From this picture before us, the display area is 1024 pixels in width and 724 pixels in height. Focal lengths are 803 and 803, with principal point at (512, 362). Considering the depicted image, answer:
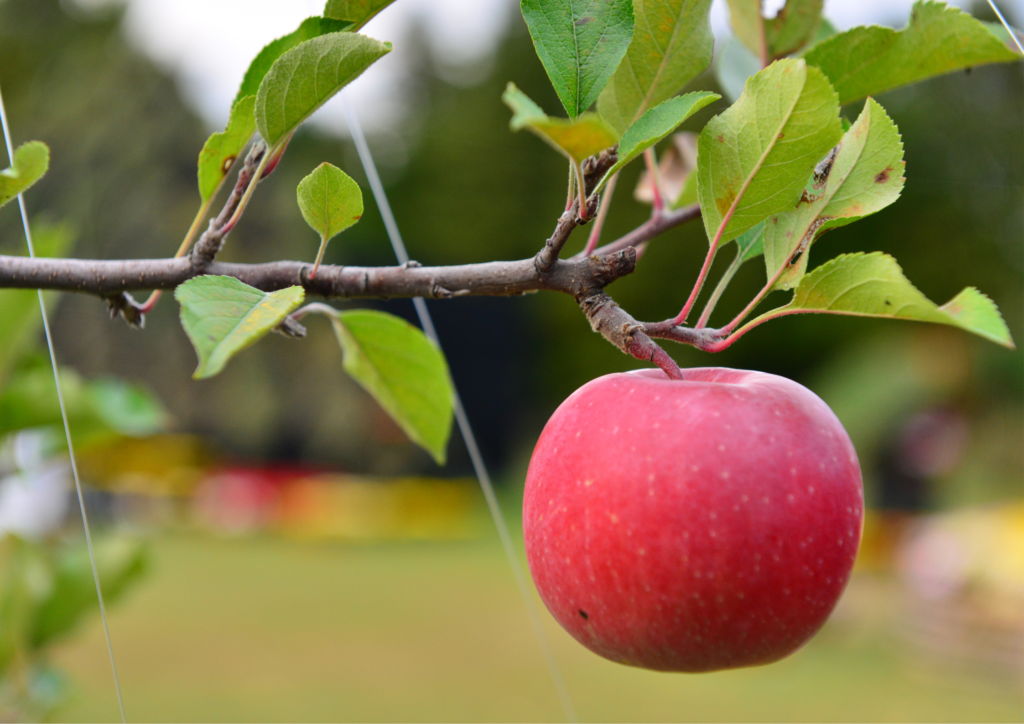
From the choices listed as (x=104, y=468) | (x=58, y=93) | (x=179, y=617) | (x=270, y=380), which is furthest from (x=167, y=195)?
(x=179, y=617)

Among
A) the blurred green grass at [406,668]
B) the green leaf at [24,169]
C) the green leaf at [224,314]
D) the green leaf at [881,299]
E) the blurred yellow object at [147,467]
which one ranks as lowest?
the blurred yellow object at [147,467]

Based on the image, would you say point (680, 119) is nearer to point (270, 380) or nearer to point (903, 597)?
point (903, 597)

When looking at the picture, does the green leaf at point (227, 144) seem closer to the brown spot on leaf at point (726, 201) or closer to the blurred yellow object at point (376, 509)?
the brown spot on leaf at point (726, 201)

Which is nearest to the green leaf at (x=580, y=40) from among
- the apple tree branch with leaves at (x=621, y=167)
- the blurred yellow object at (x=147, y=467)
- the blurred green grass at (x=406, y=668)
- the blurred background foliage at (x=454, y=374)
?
the apple tree branch with leaves at (x=621, y=167)

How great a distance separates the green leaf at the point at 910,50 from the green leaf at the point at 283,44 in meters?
0.15

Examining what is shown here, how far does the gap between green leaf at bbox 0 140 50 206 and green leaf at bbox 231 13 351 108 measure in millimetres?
58

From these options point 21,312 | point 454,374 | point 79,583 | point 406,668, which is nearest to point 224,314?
point 21,312

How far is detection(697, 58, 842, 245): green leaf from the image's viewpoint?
0.18m

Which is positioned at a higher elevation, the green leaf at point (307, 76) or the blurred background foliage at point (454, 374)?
the green leaf at point (307, 76)

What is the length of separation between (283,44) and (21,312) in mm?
347

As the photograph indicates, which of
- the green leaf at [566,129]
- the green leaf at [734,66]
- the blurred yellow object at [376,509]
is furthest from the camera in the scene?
the blurred yellow object at [376,509]

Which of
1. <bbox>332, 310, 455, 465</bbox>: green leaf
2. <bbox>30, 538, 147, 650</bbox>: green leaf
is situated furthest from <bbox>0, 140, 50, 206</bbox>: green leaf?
<bbox>30, 538, 147, 650</bbox>: green leaf

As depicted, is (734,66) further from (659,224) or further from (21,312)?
(21,312)

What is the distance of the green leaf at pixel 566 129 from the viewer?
0.48 feet
